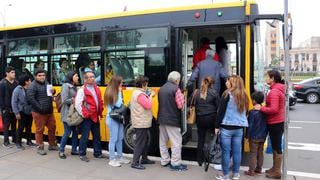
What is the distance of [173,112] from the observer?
6.19 meters

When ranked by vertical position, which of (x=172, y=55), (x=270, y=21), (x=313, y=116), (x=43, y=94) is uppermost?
(x=270, y=21)

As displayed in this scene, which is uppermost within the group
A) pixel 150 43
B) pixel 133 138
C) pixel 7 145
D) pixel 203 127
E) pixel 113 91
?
pixel 150 43

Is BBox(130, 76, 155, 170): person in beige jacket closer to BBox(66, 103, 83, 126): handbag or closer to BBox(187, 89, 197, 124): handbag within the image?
BBox(187, 89, 197, 124): handbag

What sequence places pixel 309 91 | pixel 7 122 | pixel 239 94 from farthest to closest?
pixel 309 91 → pixel 7 122 → pixel 239 94

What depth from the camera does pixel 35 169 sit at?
21.1ft

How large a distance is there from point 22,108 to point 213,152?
4.24 m

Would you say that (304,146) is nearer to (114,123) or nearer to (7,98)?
(114,123)

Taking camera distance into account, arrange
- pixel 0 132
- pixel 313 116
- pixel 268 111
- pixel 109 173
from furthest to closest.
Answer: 1. pixel 313 116
2. pixel 0 132
3. pixel 109 173
4. pixel 268 111

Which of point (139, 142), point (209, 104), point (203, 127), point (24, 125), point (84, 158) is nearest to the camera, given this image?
point (209, 104)

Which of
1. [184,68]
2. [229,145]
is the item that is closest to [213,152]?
[229,145]

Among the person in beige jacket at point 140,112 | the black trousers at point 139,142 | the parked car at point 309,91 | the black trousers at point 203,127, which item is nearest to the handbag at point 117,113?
the person in beige jacket at point 140,112

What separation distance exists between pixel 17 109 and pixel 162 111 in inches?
135

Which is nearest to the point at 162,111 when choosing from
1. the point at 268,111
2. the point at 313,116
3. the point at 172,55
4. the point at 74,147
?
the point at 172,55

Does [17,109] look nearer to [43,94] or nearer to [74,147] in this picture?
[43,94]
